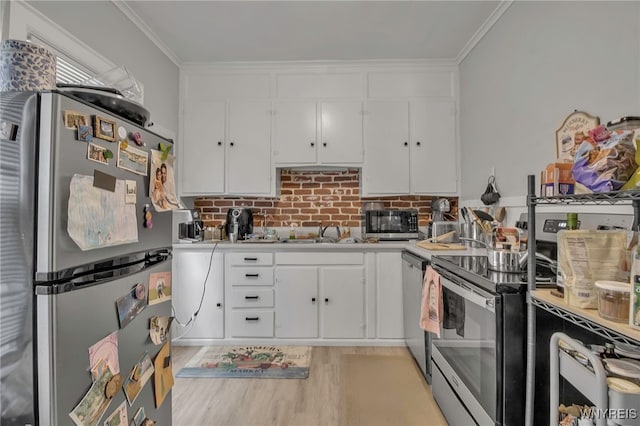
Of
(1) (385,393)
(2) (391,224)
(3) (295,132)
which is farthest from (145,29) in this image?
(1) (385,393)

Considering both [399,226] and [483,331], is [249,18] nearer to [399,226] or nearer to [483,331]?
[399,226]

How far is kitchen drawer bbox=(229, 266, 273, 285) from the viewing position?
9.11ft

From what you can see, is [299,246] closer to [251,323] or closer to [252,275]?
[252,275]

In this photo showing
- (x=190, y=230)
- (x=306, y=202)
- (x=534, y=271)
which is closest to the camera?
(x=534, y=271)

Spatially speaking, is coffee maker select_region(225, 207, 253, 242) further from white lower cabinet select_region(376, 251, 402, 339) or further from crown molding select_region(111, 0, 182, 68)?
crown molding select_region(111, 0, 182, 68)

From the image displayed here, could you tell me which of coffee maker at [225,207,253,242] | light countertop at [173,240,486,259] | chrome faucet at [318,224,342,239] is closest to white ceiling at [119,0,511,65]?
coffee maker at [225,207,253,242]

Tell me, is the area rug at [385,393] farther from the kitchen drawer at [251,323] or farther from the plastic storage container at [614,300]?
the plastic storage container at [614,300]

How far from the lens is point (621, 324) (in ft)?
2.37

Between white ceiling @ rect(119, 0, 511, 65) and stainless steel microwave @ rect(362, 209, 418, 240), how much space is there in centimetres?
148

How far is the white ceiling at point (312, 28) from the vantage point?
2225 millimetres

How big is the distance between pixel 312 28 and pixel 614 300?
99.3 inches

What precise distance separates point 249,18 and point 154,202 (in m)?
1.82

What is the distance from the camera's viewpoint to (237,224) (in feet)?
9.95

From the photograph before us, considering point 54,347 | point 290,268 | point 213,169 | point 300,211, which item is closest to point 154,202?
point 54,347
